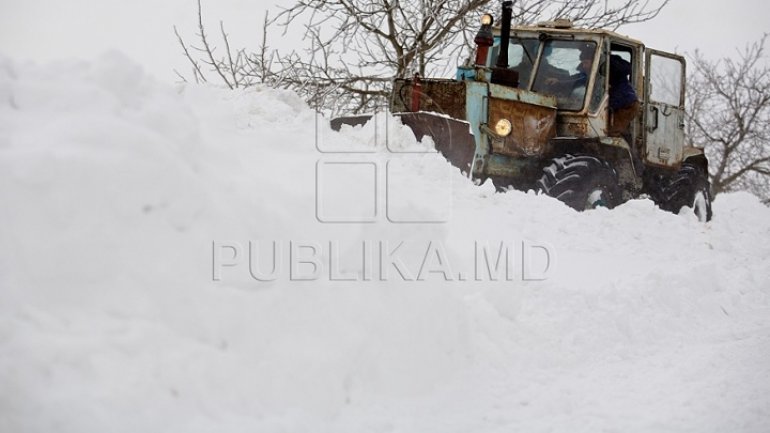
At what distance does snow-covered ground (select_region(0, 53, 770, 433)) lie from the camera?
10.1 feet

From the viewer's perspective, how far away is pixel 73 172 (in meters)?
3.42

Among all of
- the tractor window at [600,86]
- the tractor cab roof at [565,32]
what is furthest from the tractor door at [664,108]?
the tractor window at [600,86]

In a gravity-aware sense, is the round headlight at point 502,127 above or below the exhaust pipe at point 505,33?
below

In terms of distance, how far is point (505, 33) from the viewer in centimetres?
847

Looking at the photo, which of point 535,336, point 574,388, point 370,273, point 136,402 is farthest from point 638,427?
point 136,402

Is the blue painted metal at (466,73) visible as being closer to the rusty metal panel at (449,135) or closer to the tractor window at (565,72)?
the tractor window at (565,72)

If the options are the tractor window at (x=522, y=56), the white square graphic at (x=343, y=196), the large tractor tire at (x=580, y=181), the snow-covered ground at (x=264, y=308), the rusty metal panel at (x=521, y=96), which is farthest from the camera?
the tractor window at (x=522, y=56)

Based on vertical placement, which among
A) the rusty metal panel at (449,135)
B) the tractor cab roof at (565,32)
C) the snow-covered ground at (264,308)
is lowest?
the snow-covered ground at (264,308)

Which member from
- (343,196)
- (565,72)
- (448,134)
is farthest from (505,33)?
(343,196)

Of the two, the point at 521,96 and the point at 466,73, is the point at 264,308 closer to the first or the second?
the point at 521,96

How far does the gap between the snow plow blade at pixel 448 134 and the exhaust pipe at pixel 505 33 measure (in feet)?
4.20

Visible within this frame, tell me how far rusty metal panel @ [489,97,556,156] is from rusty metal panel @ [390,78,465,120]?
35 cm

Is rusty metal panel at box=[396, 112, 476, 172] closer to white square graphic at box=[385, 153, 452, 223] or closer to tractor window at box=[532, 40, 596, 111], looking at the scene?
white square graphic at box=[385, 153, 452, 223]

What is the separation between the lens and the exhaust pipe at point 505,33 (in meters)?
8.27
